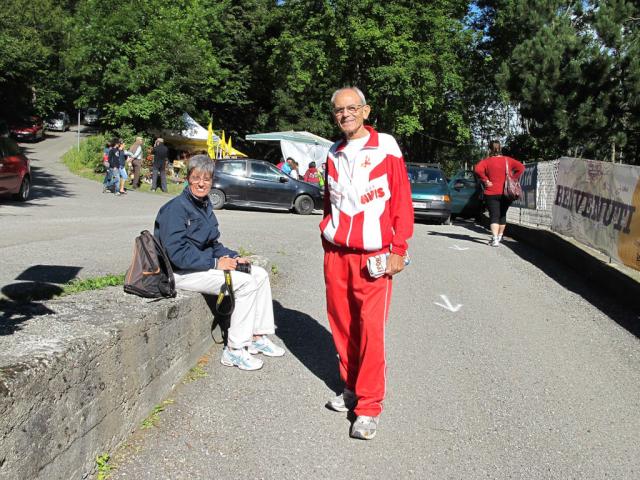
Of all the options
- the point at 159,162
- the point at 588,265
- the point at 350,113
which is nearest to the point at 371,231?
the point at 350,113

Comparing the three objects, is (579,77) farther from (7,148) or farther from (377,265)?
(377,265)

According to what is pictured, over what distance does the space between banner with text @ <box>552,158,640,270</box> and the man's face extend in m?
5.50

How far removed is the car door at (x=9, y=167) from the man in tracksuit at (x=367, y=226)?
1448 cm

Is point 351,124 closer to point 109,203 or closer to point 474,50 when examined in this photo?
point 109,203

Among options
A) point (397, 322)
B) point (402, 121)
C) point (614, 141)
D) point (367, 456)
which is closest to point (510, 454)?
point (367, 456)

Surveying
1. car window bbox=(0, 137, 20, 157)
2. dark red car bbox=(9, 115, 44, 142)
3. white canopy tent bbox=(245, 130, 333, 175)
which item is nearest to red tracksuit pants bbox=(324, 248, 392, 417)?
car window bbox=(0, 137, 20, 157)

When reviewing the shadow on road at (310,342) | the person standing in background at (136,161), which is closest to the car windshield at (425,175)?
the person standing in background at (136,161)

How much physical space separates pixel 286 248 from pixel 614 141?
1895cm

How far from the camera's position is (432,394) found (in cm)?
470

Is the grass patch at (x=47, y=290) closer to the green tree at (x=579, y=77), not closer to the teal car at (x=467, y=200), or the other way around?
the teal car at (x=467, y=200)

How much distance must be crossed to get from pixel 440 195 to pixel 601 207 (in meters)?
9.24

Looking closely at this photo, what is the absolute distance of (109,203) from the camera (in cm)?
1927

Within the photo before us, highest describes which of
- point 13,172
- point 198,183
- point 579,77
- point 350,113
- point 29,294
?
point 579,77

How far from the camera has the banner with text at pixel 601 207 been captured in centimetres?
853
